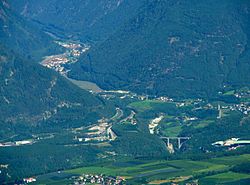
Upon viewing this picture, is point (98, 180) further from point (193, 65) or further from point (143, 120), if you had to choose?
point (193, 65)

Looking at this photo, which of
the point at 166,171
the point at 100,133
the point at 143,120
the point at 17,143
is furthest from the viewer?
the point at 143,120

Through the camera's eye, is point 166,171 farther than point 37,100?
No

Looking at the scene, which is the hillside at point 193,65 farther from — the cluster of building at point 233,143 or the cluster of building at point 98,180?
the cluster of building at point 98,180

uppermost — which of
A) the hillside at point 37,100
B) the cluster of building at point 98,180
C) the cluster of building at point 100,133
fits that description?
the hillside at point 37,100

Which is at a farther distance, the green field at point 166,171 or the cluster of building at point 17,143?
the cluster of building at point 17,143

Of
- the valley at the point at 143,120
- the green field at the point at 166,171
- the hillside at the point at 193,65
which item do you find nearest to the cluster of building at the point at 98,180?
the valley at the point at 143,120

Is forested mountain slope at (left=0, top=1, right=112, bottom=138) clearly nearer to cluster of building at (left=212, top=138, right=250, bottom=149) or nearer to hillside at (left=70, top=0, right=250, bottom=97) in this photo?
hillside at (left=70, top=0, right=250, bottom=97)

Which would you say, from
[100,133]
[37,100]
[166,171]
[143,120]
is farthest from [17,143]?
[166,171]

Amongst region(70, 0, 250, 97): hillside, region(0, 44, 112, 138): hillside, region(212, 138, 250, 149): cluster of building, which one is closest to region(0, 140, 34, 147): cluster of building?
region(0, 44, 112, 138): hillside

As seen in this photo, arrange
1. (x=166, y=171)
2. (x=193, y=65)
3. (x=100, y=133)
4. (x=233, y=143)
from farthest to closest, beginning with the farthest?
(x=193, y=65), (x=100, y=133), (x=233, y=143), (x=166, y=171)
